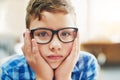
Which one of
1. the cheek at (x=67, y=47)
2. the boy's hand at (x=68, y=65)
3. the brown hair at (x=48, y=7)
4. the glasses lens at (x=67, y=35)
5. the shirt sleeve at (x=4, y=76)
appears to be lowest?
the shirt sleeve at (x=4, y=76)

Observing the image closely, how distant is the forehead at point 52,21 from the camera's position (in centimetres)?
56

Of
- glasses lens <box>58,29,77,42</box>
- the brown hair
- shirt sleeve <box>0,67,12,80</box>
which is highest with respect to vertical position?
the brown hair

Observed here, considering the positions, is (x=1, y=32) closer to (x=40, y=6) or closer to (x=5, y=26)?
(x=5, y=26)

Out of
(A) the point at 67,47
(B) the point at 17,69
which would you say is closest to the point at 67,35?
(A) the point at 67,47

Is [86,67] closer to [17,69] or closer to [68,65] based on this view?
[68,65]

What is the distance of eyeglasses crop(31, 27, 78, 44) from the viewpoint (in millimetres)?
561

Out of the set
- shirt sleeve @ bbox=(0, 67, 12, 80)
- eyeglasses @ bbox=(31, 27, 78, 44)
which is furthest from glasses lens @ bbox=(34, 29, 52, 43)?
shirt sleeve @ bbox=(0, 67, 12, 80)

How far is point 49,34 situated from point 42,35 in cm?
1

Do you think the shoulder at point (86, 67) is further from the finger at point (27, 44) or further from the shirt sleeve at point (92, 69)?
the finger at point (27, 44)

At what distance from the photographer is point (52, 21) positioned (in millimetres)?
562

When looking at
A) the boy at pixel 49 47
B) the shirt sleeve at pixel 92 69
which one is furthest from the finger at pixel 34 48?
the shirt sleeve at pixel 92 69

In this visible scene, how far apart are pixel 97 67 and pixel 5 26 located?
0.91 ft

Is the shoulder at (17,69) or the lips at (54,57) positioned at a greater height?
the lips at (54,57)

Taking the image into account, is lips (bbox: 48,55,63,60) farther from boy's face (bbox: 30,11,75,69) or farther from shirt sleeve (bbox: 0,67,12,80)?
shirt sleeve (bbox: 0,67,12,80)
